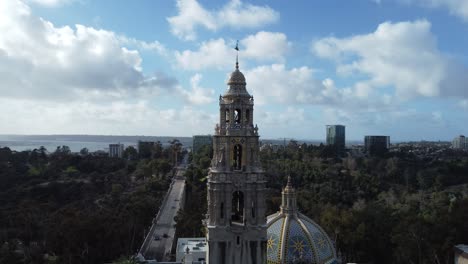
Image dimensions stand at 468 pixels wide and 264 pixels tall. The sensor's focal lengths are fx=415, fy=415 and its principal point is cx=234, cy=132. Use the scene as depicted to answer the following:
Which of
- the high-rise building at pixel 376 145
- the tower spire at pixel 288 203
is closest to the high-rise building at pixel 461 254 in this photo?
the tower spire at pixel 288 203

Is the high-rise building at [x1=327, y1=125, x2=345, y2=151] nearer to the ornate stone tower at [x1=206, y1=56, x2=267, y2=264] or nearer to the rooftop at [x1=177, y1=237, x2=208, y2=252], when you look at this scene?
the rooftop at [x1=177, y1=237, x2=208, y2=252]

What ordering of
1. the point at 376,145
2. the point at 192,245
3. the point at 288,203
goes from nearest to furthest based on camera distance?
the point at 288,203, the point at 192,245, the point at 376,145

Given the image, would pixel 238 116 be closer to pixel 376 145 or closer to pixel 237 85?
pixel 237 85

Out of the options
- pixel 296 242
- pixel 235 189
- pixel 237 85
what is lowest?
pixel 296 242

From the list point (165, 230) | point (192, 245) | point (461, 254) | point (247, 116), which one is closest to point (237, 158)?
point (247, 116)

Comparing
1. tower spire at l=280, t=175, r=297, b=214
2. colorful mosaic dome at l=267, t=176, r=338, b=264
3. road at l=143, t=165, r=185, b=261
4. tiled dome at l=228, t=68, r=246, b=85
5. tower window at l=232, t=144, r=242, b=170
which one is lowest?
road at l=143, t=165, r=185, b=261

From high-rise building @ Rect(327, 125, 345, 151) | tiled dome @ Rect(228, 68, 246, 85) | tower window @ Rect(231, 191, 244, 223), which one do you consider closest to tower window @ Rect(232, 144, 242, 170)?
tower window @ Rect(231, 191, 244, 223)

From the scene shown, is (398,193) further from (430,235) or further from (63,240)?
(63,240)
